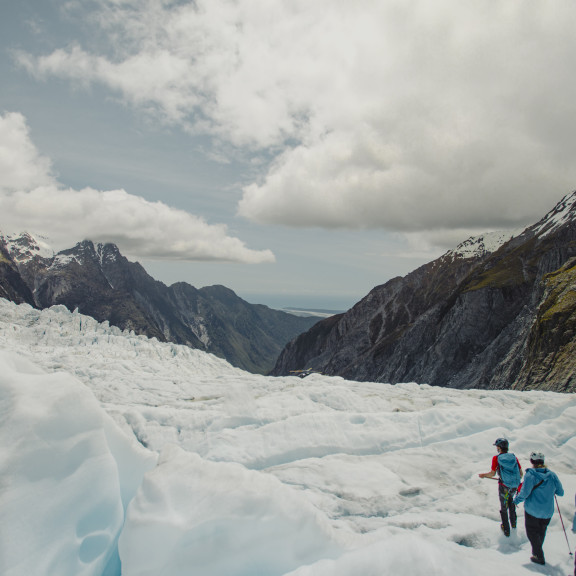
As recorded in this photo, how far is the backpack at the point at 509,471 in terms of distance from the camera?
943 cm

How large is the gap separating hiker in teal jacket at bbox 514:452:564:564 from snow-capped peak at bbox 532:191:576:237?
146 meters

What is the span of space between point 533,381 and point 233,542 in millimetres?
47635

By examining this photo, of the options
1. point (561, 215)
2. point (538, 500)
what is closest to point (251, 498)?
point (538, 500)

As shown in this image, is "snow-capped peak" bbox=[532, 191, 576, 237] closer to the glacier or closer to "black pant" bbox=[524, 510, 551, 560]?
the glacier


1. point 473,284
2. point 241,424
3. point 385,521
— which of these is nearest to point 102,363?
point 241,424

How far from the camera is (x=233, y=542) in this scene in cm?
725

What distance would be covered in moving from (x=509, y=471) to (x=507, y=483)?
301 mm

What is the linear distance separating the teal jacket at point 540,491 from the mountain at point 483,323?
3387cm

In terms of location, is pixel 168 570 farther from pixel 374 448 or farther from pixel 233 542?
pixel 374 448

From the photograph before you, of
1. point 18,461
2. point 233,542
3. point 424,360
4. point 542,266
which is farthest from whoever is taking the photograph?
point 424,360

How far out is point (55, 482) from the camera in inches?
317

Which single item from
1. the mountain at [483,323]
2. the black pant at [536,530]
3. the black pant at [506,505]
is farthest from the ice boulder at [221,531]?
the mountain at [483,323]

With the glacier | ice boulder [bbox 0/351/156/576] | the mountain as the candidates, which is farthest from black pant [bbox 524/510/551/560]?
the mountain

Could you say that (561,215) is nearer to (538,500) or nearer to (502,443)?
(502,443)
